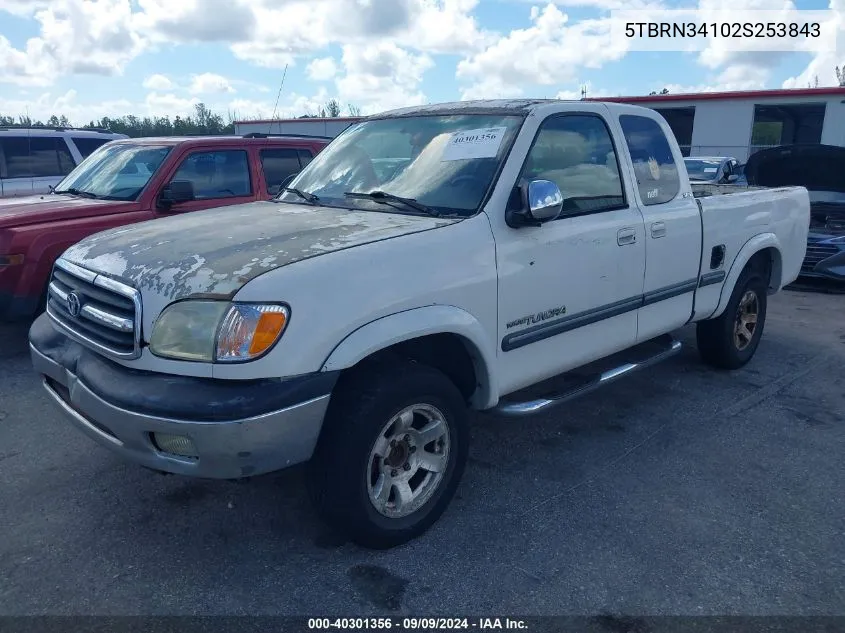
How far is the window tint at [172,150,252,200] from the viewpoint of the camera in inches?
264

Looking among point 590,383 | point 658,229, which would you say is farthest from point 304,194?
point 658,229

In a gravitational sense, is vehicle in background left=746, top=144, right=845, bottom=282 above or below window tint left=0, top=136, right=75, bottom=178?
below

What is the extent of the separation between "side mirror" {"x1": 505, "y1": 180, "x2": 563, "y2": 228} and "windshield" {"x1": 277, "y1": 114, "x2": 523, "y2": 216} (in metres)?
0.18

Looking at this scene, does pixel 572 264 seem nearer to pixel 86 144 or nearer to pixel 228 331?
pixel 228 331

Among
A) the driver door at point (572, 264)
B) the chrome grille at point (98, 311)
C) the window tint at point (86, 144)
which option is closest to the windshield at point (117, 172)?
the window tint at point (86, 144)

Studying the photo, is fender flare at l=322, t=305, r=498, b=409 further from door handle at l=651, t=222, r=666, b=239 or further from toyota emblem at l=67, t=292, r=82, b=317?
door handle at l=651, t=222, r=666, b=239

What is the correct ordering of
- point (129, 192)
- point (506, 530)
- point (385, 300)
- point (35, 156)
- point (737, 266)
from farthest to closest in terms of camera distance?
point (35, 156) < point (129, 192) < point (737, 266) < point (506, 530) < point (385, 300)

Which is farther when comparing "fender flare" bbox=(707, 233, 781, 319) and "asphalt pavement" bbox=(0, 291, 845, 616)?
"fender flare" bbox=(707, 233, 781, 319)

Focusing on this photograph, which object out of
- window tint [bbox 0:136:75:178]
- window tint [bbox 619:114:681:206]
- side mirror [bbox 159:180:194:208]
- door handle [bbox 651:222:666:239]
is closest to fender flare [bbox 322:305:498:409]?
door handle [bbox 651:222:666:239]

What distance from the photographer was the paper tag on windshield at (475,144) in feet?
12.0

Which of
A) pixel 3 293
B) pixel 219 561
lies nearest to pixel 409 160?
pixel 219 561

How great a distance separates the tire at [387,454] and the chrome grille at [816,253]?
22.7 ft

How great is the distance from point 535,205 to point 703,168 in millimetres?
9678

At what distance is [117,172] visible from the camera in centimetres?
678
